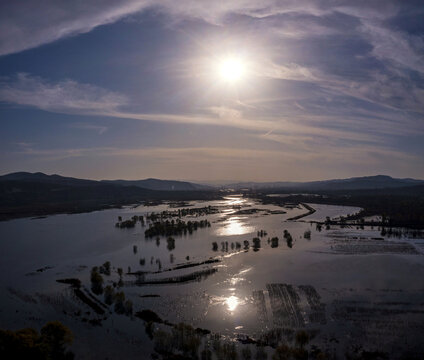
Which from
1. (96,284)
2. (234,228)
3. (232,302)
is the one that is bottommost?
(232,302)

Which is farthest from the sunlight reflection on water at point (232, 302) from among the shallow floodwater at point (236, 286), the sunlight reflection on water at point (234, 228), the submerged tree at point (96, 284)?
the sunlight reflection on water at point (234, 228)

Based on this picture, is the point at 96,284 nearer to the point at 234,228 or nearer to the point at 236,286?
the point at 236,286

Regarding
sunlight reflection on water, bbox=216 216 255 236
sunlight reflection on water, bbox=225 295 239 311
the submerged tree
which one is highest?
sunlight reflection on water, bbox=216 216 255 236

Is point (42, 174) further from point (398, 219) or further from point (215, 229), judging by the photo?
point (398, 219)

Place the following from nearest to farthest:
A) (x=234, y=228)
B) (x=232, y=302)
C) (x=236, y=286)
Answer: (x=232, y=302), (x=236, y=286), (x=234, y=228)

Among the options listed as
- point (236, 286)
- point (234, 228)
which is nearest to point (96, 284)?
point (236, 286)

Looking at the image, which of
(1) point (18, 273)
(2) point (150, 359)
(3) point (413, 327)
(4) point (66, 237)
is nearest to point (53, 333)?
(2) point (150, 359)

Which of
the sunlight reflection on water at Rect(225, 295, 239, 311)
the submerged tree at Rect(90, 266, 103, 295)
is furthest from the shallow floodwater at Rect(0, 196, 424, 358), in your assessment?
the submerged tree at Rect(90, 266, 103, 295)

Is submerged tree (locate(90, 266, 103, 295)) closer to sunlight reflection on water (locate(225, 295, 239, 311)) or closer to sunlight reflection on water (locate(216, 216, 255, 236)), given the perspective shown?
sunlight reflection on water (locate(225, 295, 239, 311))

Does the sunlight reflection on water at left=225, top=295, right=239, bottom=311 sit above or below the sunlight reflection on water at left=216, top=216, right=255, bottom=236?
below
